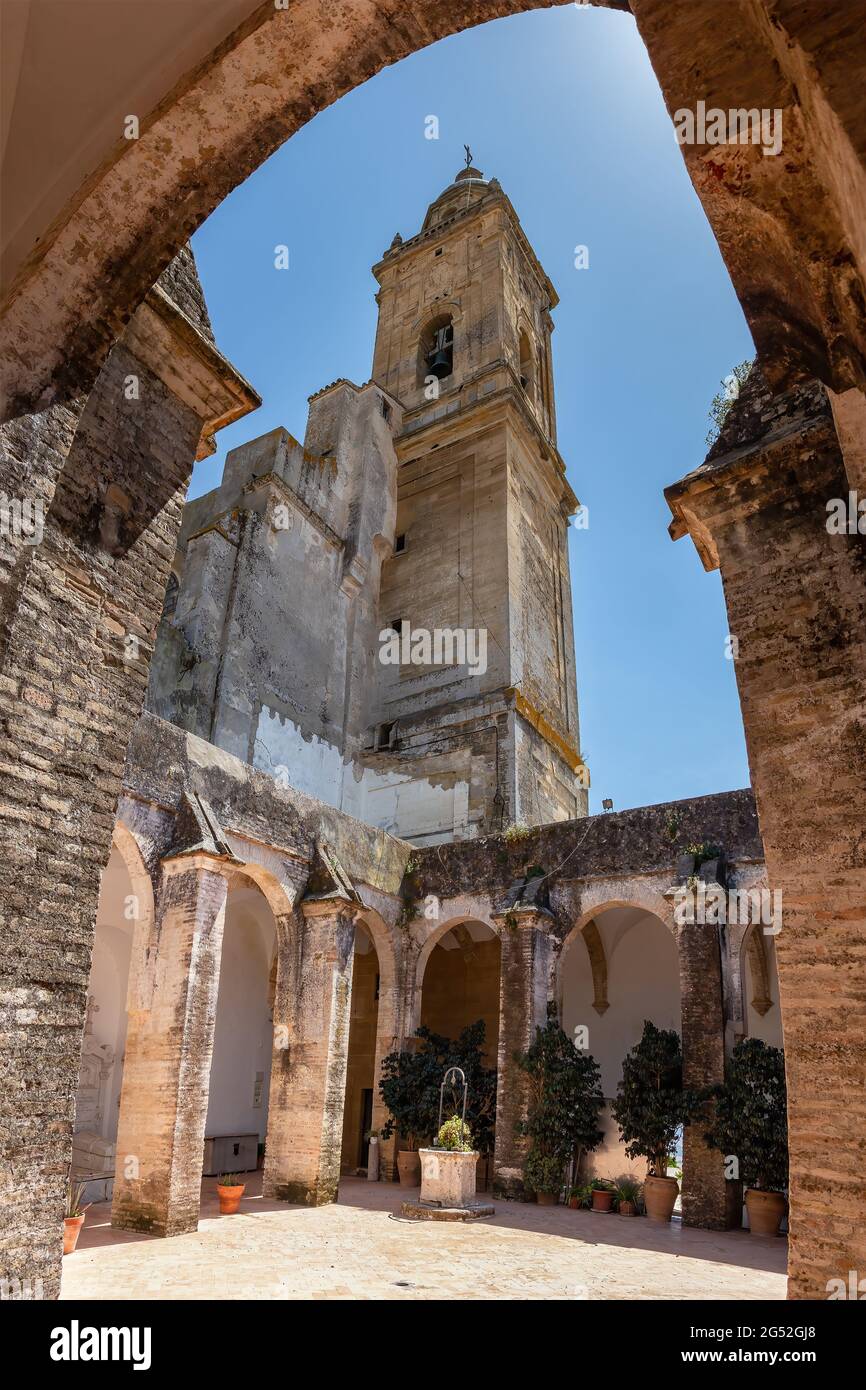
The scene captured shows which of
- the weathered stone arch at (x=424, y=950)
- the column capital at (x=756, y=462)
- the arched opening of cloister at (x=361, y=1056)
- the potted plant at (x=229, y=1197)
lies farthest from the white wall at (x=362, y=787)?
the column capital at (x=756, y=462)

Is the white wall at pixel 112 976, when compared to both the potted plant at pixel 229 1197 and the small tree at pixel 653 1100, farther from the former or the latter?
the small tree at pixel 653 1100

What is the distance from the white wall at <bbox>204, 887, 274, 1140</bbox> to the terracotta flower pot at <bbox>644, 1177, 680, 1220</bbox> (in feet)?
24.7

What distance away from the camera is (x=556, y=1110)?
1347cm

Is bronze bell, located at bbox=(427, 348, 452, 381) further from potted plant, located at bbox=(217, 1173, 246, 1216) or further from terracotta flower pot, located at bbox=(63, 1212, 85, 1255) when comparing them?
terracotta flower pot, located at bbox=(63, 1212, 85, 1255)

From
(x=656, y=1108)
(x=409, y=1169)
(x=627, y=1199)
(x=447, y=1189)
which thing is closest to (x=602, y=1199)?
(x=627, y=1199)

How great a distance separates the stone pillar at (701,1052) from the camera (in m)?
12.3

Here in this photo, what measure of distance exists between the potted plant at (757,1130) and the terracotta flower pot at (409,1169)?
17.4 feet

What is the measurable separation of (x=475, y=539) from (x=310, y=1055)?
14.5m

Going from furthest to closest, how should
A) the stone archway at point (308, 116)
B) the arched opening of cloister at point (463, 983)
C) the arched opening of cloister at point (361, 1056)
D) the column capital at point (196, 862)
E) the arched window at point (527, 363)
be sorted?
the arched window at point (527, 363) < the arched opening of cloister at point (463, 983) < the arched opening of cloister at point (361, 1056) < the column capital at point (196, 862) < the stone archway at point (308, 116)

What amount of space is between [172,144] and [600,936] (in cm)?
1682

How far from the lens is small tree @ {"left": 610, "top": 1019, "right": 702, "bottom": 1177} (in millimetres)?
12961

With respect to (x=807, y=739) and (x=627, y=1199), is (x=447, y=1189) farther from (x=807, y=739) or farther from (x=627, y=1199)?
(x=807, y=739)

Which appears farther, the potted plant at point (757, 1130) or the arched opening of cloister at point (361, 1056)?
the arched opening of cloister at point (361, 1056)

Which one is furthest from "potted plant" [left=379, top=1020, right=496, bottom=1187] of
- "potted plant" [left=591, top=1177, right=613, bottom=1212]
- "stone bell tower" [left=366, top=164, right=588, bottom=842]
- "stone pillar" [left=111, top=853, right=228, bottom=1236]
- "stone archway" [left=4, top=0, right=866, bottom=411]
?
"stone archway" [left=4, top=0, right=866, bottom=411]
